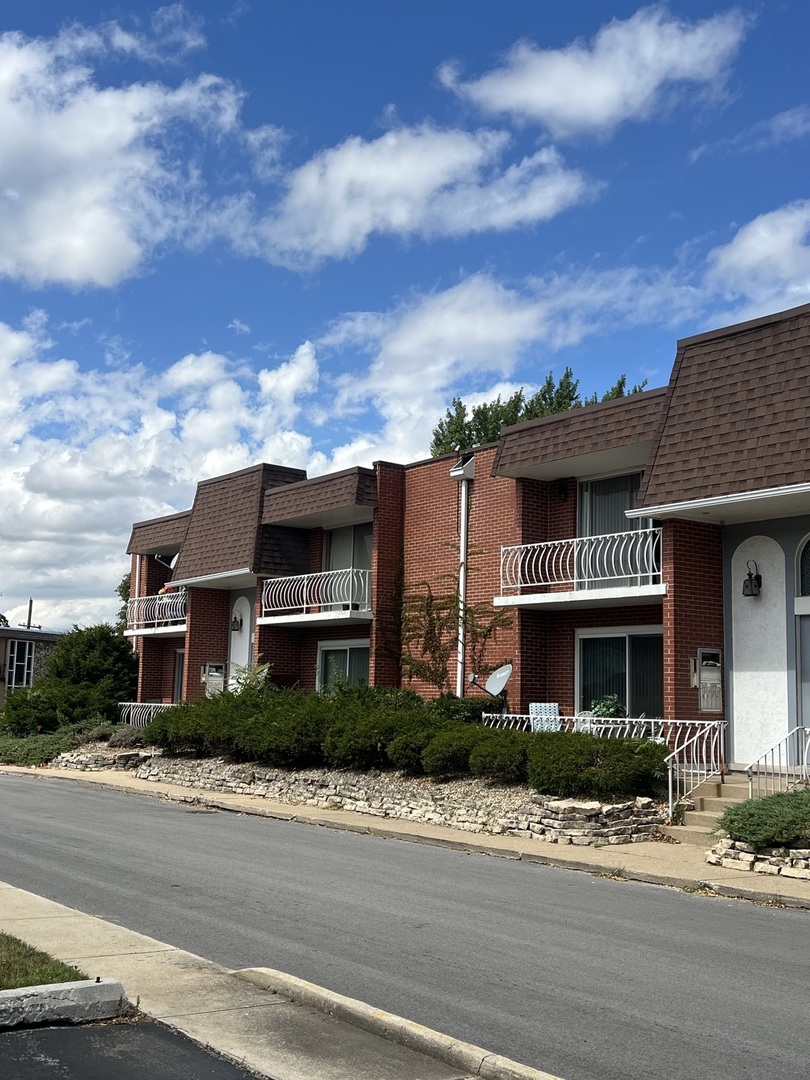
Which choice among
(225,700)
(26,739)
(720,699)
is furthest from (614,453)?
(26,739)

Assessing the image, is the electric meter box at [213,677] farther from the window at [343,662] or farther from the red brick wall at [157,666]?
the red brick wall at [157,666]

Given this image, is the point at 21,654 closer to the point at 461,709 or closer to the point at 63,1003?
the point at 461,709

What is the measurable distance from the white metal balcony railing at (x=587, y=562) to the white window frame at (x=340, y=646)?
5.00m

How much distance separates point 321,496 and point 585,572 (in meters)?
7.89

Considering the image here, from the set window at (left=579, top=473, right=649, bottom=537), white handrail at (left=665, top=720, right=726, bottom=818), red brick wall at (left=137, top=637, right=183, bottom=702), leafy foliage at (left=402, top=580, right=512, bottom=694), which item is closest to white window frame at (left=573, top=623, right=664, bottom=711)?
leafy foliage at (left=402, top=580, right=512, bottom=694)

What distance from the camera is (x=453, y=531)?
24688mm

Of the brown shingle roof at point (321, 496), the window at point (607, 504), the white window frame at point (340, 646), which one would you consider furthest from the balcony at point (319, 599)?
the window at point (607, 504)

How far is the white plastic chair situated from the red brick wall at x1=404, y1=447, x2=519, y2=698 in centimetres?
107

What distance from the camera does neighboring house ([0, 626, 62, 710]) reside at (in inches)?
1793

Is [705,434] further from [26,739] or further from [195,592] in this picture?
[26,739]

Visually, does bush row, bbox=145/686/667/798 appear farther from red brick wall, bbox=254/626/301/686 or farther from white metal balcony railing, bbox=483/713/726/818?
red brick wall, bbox=254/626/301/686

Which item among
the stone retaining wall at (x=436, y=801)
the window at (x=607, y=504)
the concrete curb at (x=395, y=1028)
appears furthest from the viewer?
the window at (x=607, y=504)

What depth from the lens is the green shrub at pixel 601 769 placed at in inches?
629

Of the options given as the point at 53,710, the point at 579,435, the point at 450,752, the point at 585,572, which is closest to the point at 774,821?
the point at 450,752
